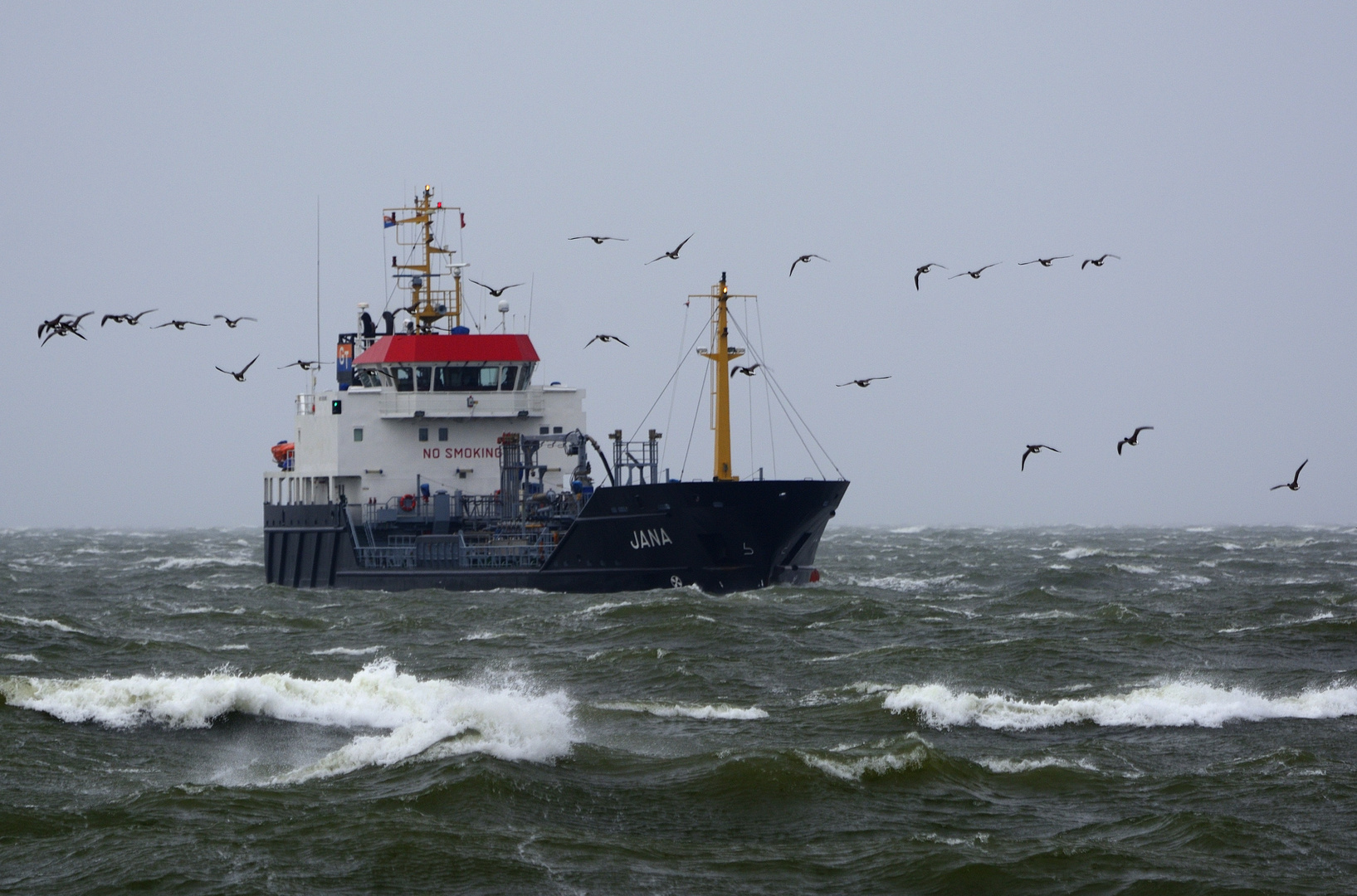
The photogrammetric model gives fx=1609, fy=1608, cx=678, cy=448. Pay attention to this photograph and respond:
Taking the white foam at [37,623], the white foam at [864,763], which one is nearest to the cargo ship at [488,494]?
the white foam at [37,623]

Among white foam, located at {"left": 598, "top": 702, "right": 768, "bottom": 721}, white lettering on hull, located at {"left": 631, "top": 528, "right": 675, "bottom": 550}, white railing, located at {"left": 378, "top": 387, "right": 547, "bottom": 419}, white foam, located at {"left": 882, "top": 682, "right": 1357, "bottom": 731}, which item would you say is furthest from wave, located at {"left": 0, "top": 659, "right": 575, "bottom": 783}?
white railing, located at {"left": 378, "top": 387, "right": 547, "bottom": 419}

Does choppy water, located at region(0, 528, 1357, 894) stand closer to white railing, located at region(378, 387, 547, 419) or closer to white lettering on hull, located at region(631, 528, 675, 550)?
white lettering on hull, located at region(631, 528, 675, 550)

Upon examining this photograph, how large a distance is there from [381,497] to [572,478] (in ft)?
21.4

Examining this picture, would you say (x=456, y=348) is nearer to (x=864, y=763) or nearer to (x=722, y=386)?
(x=722, y=386)

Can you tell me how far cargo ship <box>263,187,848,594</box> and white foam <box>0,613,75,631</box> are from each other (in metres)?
11.5

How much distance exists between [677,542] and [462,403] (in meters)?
9.92

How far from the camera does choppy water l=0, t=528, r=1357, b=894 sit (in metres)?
14.5

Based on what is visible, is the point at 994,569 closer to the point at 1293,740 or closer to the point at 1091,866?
the point at 1293,740

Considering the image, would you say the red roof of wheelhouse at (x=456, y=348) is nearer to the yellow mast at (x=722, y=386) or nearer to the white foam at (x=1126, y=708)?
the yellow mast at (x=722, y=386)

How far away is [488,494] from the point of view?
47156 millimetres

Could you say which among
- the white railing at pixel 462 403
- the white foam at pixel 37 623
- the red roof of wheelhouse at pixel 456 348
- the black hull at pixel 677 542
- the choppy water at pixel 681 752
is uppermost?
the red roof of wheelhouse at pixel 456 348

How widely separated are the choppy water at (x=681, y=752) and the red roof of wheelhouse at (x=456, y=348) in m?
12.1

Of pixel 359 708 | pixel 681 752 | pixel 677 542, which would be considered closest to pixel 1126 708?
pixel 681 752

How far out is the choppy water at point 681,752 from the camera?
571 inches
